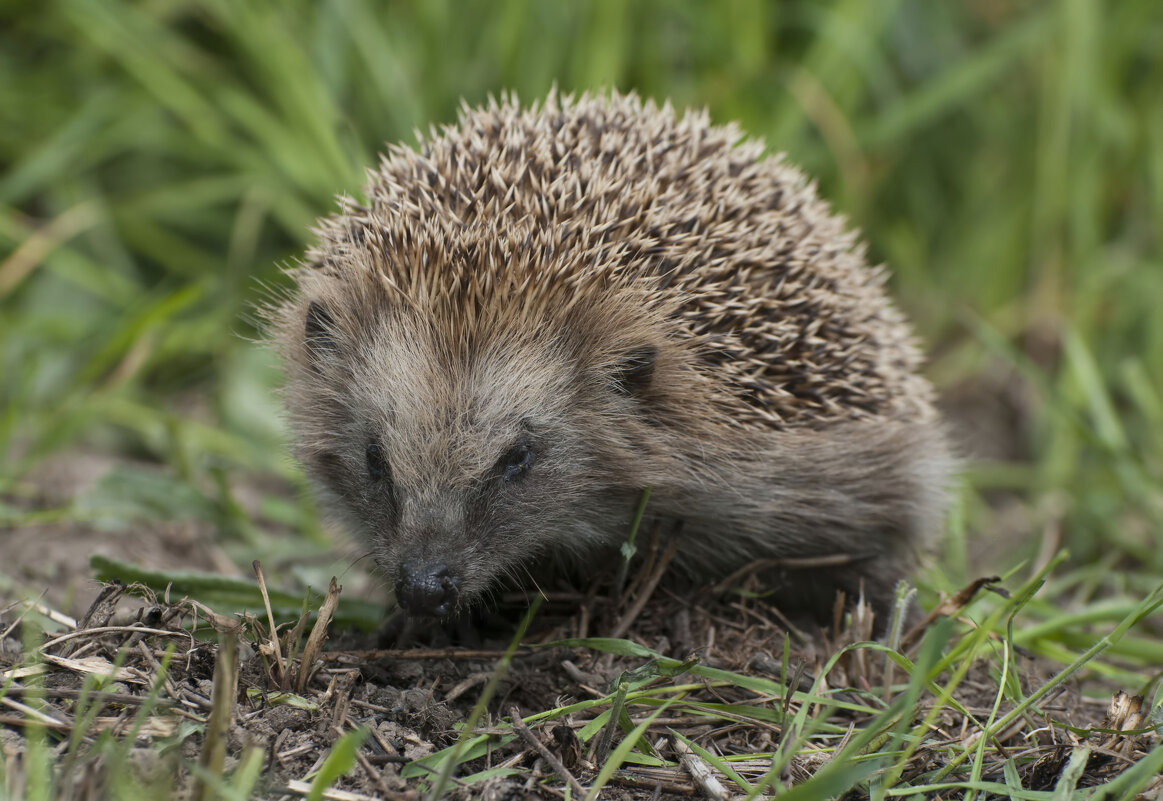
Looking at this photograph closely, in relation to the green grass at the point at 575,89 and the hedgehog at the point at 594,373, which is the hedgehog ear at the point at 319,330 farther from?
the green grass at the point at 575,89

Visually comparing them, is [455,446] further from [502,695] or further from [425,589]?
[502,695]

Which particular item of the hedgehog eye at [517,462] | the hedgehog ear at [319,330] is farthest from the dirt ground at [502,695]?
the hedgehog ear at [319,330]

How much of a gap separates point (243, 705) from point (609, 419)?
3.64 feet

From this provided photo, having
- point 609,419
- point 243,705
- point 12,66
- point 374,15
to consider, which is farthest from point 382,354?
point 12,66

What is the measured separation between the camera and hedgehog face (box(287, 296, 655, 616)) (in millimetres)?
2523

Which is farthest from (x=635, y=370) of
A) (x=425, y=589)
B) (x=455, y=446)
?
(x=425, y=589)

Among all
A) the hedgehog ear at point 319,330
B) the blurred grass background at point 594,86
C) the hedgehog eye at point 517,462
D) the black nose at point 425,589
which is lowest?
the black nose at point 425,589

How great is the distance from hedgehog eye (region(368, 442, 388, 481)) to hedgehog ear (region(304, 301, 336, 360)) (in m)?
0.35

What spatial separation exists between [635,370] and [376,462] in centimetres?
68

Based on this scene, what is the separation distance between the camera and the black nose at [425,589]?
240cm

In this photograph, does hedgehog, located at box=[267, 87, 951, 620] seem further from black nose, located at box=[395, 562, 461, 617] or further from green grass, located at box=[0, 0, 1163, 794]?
green grass, located at box=[0, 0, 1163, 794]

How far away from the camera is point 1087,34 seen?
202 inches

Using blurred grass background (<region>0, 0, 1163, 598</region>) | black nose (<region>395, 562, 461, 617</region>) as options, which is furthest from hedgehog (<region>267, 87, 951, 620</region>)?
blurred grass background (<region>0, 0, 1163, 598</region>)

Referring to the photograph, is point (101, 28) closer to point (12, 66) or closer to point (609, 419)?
point (12, 66)
